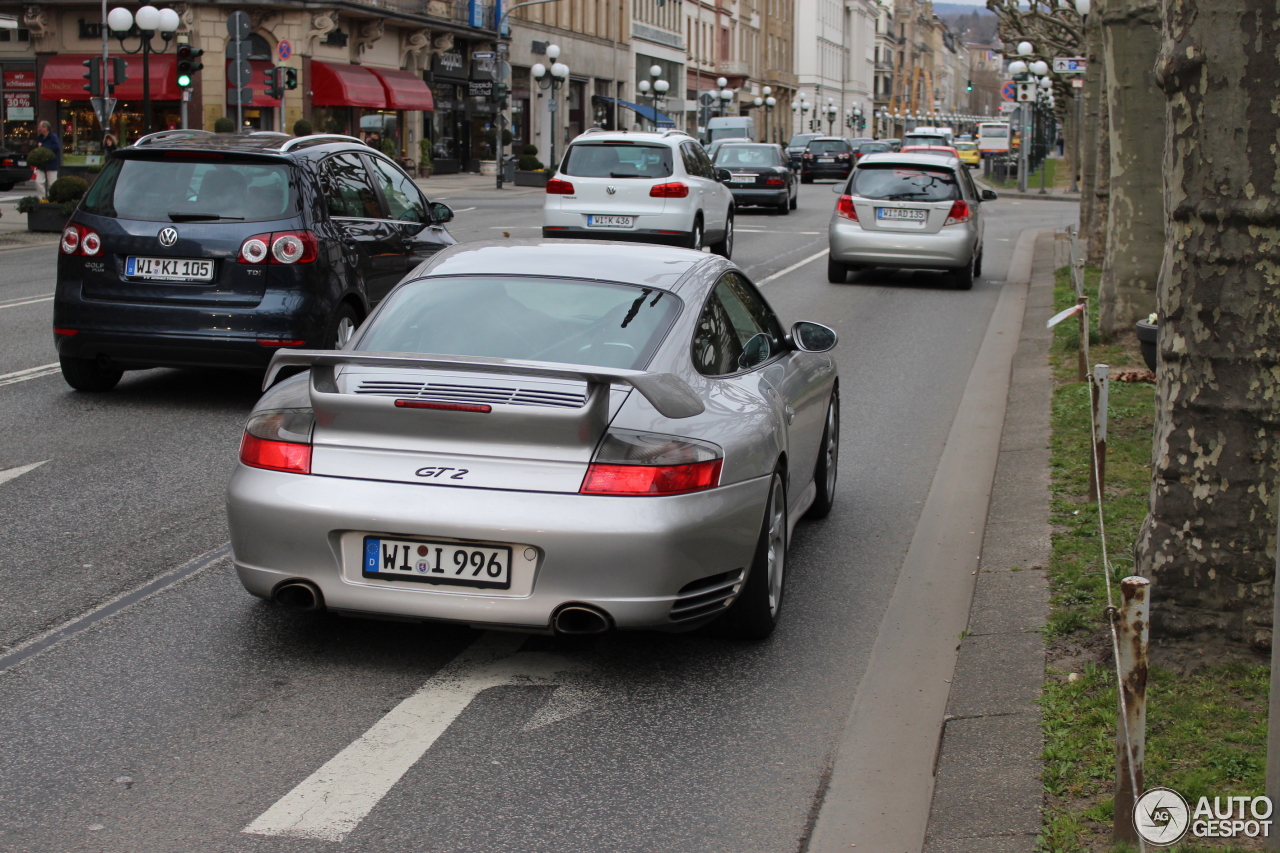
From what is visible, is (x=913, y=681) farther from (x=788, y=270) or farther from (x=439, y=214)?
(x=788, y=270)

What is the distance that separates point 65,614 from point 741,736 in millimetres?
2519

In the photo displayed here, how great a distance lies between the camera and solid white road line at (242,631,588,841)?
3.69 meters

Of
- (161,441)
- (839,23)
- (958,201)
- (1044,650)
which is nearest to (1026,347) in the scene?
(958,201)

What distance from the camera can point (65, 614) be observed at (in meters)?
5.32

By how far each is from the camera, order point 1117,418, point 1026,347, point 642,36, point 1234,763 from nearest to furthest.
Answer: point 1234,763 → point 1117,418 → point 1026,347 → point 642,36

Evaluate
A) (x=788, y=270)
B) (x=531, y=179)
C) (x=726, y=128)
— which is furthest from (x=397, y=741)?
(x=726, y=128)

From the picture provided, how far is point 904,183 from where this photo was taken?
1897 cm

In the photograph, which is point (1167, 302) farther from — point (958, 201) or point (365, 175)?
point (958, 201)

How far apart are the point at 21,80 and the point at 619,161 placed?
112 feet

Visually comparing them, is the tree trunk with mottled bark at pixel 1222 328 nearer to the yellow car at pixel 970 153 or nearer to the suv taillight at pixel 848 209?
the suv taillight at pixel 848 209

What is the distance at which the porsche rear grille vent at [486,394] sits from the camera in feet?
14.6

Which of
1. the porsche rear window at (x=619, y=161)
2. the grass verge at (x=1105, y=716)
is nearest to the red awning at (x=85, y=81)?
→ the porsche rear window at (x=619, y=161)

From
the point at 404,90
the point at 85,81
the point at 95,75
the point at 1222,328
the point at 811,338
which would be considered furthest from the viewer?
the point at 404,90

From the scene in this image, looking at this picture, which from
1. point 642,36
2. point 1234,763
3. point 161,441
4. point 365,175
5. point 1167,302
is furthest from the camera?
point 642,36
